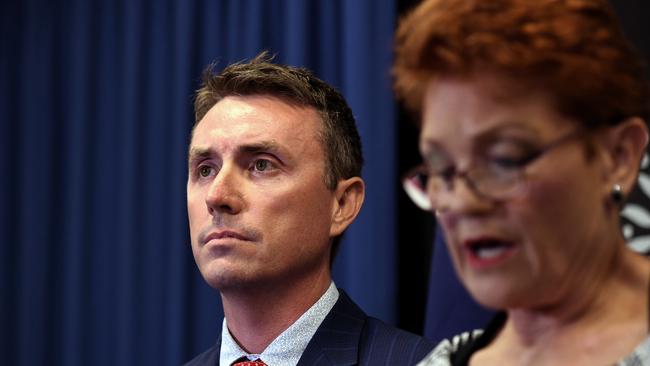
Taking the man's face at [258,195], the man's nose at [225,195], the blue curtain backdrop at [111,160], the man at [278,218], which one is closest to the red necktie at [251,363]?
the man at [278,218]

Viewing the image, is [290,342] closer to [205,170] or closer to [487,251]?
[205,170]

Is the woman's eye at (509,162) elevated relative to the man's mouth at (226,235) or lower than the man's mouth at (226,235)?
elevated

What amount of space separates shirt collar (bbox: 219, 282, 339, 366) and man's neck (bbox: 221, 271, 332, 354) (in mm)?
15

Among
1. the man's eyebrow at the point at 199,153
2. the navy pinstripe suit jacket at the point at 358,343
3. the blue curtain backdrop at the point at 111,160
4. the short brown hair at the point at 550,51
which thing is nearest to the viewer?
the short brown hair at the point at 550,51

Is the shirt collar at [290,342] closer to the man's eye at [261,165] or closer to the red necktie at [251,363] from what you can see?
Result: the red necktie at [251,363]

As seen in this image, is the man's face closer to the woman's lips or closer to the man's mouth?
the man's mouth

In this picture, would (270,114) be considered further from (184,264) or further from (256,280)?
(184,264)

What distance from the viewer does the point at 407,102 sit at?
102 cm

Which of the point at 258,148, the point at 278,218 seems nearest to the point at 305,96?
the point at 258,148

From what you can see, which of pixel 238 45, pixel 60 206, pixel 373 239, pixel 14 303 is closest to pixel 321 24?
pixel 238 45

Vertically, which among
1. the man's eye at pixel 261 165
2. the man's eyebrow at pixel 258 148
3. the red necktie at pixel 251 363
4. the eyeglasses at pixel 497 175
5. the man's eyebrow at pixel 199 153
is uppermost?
the eyeglasses at pixel 497 175

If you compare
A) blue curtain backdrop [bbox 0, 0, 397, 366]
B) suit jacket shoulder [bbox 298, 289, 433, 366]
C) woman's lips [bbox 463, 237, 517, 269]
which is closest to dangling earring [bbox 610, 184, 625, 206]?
woman's lips [bbox 463, 237, 517, 269]

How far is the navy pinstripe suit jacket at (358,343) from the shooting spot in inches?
69.2

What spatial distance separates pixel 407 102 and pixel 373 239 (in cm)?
135
